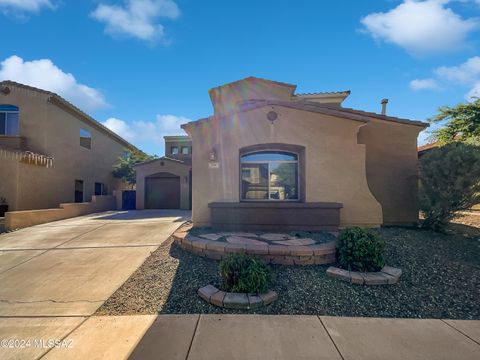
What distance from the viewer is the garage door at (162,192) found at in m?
16.1

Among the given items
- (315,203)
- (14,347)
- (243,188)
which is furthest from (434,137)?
(14,347)

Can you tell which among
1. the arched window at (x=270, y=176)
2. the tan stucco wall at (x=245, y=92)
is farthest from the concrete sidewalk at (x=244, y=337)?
the tan stucco wall at (x=245, y=92)

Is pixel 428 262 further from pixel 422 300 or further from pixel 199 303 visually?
pixel 199 303

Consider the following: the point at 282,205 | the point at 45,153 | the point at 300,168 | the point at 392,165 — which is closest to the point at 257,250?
the point at 282,205

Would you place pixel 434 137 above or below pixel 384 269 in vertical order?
above

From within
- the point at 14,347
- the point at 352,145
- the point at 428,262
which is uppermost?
the point at 352,145

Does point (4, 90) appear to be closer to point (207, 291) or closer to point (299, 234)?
point (207, 291)

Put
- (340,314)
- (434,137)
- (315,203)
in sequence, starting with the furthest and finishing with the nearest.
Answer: (434,137) < (315,203) < (340,314)

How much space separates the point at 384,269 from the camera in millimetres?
4496

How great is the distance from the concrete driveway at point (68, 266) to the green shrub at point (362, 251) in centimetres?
445

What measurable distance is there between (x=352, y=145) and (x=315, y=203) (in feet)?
7.05

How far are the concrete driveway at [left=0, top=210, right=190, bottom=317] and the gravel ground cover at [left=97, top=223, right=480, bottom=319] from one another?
1.47ft

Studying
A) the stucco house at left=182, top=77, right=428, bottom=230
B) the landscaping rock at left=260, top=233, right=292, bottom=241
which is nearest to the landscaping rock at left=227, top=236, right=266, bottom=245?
the landscaping rock at left=260, top=233, right=292, bottom=241

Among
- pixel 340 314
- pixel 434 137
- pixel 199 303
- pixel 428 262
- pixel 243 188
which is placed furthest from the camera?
pixel 434 137
